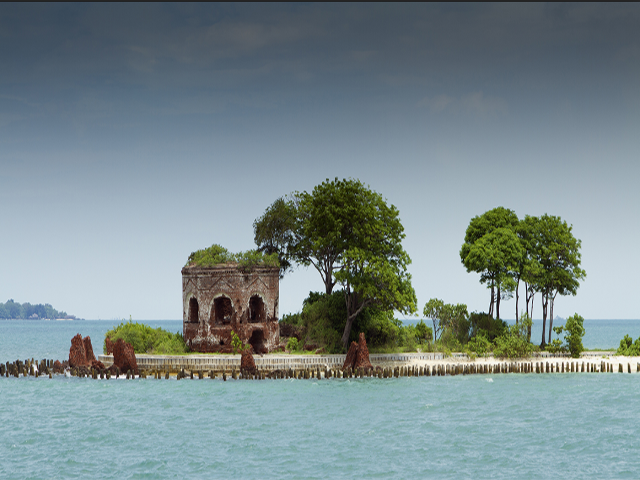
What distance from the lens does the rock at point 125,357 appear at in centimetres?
4703

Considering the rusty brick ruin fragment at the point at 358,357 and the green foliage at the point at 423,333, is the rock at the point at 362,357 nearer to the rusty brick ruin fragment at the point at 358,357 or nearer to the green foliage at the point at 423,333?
the rusty brick ruin fragment at the point at 358,357

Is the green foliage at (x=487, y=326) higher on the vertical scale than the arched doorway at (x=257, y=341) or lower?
higher

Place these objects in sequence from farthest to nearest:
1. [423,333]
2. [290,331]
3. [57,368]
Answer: [423,333] < [290,331] < [57,368]

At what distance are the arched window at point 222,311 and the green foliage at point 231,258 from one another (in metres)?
2.98

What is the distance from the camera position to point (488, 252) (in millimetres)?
53781

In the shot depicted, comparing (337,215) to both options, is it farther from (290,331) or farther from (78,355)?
(78,355)

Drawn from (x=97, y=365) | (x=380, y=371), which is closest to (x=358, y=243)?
(x=380, y=371)

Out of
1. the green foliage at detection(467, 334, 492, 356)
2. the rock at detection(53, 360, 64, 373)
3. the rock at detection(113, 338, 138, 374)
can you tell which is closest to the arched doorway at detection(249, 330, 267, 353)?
the rock at detection(113, 338, 138, 374)

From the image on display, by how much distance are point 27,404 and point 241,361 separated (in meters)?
13.0

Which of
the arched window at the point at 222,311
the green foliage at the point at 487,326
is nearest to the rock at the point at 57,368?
the arched window at the point at 222,311

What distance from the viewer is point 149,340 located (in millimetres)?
51219

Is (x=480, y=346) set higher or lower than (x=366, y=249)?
lower

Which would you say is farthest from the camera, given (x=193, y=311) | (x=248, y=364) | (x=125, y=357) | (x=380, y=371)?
(x=193, y=311)

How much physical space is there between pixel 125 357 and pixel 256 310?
36.3 feet
